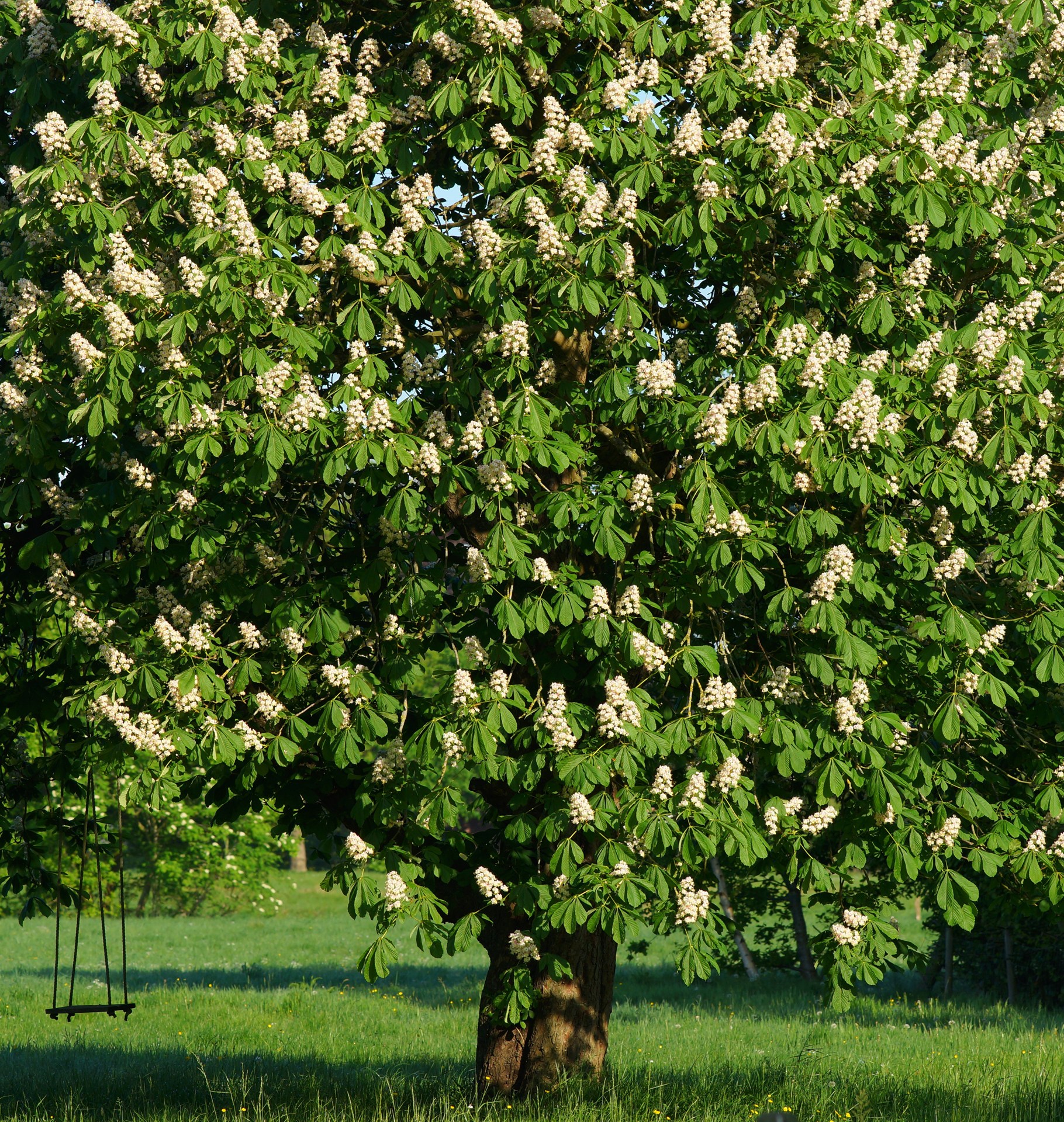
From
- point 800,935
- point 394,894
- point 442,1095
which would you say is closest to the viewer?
point 394,894

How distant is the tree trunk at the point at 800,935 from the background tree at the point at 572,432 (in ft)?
34.1

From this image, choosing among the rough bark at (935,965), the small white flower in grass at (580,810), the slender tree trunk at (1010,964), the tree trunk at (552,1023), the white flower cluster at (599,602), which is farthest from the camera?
the rough bark at (935,965)

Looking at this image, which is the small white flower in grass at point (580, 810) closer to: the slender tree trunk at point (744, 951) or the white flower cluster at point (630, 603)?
the white flower cluster at point (630, 603)

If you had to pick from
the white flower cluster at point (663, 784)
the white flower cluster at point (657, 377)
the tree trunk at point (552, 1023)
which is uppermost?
the white flower cluster at point (657, 377)

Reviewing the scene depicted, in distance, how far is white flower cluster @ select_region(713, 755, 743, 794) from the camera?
5395mm

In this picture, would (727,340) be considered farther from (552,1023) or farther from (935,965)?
(935,965)

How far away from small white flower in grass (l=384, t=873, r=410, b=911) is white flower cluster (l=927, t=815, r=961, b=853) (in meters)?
2.60

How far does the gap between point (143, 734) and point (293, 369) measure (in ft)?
6.00

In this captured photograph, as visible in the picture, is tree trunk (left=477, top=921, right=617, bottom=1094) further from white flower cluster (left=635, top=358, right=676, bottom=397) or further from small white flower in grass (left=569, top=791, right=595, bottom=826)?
white flower cluster (left=635, top=358, right=676, bottom=397)

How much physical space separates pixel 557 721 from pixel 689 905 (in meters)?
1.07

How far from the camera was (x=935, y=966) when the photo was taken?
17578 millimetres

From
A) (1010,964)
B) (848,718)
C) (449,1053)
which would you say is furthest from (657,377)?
(1010,964)

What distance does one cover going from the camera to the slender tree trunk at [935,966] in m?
17.5

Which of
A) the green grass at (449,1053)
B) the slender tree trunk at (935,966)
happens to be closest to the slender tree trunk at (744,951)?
the green grass at (449,1053)
